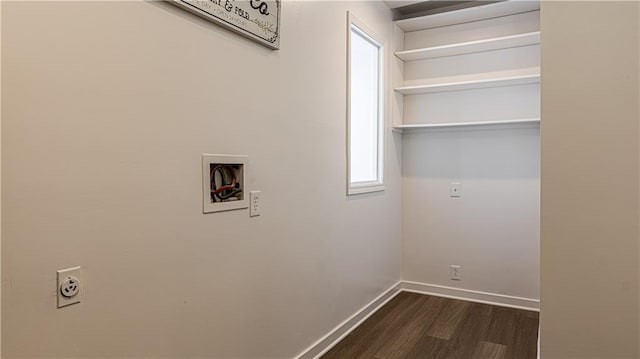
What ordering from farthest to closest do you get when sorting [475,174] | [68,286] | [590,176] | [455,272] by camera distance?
[455,272]
[475,174]
[590,176]
[68,286]

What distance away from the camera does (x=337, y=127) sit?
262 cm

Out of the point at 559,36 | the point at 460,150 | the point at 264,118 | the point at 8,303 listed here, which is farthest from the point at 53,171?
the point at 460,150

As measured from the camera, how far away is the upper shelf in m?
3.08

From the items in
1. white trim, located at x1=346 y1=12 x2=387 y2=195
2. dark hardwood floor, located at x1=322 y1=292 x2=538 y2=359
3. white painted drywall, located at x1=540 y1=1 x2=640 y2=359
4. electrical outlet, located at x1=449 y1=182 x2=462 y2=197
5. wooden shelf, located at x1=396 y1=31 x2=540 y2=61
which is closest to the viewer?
white painted drywall, located at x1=540 y1=1 x2=640 y2=359

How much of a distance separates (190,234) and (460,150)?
2684mm

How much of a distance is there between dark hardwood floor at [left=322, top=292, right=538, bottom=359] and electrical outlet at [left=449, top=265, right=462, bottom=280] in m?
0.21

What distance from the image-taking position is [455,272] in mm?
3578

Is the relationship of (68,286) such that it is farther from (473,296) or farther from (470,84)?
(473,296)

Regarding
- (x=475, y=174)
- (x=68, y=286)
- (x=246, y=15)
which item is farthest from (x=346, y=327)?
(x=246, y=15)

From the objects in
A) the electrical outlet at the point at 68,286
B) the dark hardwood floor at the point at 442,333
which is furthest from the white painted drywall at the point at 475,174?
the electrical outlet at the point at 68,286

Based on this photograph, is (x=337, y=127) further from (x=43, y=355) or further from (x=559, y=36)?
(x=43, y=355)

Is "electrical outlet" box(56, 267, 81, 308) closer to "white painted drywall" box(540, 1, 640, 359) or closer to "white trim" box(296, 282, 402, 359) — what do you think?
"white trim" box(296, 282, 402, 359)

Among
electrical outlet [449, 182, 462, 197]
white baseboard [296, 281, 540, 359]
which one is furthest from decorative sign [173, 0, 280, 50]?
electrical outlet [449, 182, 462, 197]

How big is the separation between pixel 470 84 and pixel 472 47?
298mm
